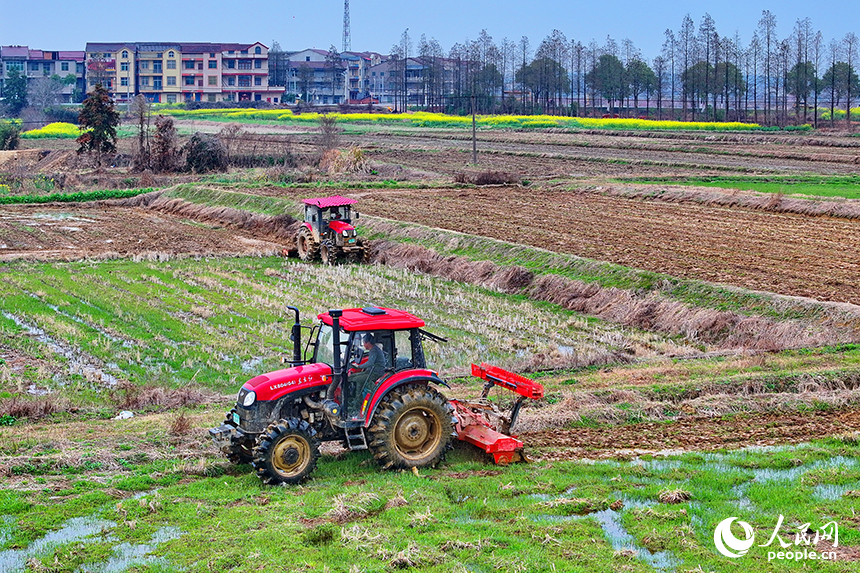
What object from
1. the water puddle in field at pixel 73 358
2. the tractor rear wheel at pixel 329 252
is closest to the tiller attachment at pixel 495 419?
the water puddle in field at pixel 73 358

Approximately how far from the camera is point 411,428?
38.9ft

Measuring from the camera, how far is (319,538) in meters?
9.56

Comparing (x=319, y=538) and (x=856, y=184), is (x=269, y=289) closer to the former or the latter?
(x=319, y=538)

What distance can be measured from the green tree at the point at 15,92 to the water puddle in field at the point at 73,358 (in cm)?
12446

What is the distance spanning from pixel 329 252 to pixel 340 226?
3.44 feet

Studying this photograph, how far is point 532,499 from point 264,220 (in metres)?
31.1

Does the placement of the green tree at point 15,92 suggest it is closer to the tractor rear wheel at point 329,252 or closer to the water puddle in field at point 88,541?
the tractor rear wheel at point 329,252

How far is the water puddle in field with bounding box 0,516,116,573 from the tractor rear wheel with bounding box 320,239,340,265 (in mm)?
20243

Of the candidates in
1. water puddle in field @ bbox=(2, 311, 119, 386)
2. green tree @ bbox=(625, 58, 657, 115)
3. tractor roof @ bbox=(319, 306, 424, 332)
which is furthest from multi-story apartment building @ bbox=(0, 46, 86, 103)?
tractor roof @ bbox=(319, 306, 424, 332)

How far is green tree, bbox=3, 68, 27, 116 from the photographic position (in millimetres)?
133875

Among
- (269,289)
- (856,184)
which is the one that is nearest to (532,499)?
(269,289)

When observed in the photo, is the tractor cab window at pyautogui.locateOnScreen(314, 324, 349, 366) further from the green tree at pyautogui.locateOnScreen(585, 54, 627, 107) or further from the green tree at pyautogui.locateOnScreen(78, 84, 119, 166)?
the green tree at pyautogui.locateOnScreen(585, 54, 627, 107)

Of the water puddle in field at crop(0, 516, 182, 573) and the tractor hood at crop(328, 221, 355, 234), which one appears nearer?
the water puddle in field at crop(0, 516, 182, 573)

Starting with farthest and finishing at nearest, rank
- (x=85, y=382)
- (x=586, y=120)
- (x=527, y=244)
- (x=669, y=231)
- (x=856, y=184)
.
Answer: (x=586, y=120) → (x=856, y=184) → (x=669, y=231) → (x=527, y=244) → (x=85, y=382)
